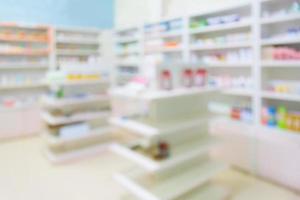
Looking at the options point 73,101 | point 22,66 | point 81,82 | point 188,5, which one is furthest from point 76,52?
point 188,5

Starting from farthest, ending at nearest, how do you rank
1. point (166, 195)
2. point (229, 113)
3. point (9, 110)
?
1. point (9, 110)
2. point (229, 113)
3. point (166, 195)

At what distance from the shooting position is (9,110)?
4.84m

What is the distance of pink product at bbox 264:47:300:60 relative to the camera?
299cm

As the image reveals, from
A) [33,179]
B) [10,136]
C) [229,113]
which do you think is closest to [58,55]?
[10,136]

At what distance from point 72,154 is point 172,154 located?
2.07m

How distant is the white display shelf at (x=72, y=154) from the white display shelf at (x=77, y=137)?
0.55 feet

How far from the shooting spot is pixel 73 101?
3.87 m

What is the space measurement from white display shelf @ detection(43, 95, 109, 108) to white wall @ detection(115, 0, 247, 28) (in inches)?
78.0

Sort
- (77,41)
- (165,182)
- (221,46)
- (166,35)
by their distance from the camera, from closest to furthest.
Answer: (165,182)
(221,46)
(166,35)
(77,41)

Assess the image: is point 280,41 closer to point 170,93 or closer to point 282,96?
point 282,96

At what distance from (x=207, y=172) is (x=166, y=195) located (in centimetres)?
62

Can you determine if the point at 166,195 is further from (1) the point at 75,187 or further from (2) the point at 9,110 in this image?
(2) the point at 9,110

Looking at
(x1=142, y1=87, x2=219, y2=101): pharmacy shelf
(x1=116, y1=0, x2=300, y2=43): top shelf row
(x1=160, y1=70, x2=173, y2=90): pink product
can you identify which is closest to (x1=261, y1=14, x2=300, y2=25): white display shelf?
(x1=116, y1=0, x2=300, y2=43): top shelf row

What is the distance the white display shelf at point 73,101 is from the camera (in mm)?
3754
